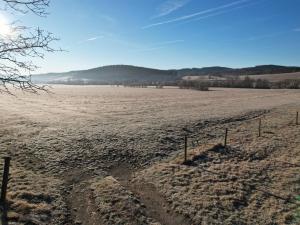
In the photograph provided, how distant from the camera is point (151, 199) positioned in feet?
47.8

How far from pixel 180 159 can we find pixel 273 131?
1497cm

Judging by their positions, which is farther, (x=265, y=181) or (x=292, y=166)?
(x=292, y=166)

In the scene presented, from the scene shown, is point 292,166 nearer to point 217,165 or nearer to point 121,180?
point 217,165

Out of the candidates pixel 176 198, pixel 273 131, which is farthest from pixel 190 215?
pixel 273 131

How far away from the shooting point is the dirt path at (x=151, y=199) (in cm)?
1277

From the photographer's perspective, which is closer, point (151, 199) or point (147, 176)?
point (151, 199)

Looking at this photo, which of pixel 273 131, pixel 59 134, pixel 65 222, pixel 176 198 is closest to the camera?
pixel 65 222

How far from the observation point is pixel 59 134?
27.0m

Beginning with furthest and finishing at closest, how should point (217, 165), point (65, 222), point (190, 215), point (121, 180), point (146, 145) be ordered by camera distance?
point (146, 145) → point (217, 165) → point (121, 180) → point (190, 215) → point (65, 222)

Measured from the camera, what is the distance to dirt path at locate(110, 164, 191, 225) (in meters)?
12.8

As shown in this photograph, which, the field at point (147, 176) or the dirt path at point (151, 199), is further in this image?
the field at point (147, 176)

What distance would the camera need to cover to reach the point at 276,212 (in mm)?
13578

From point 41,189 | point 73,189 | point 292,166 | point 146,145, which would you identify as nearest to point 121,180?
point 73,189

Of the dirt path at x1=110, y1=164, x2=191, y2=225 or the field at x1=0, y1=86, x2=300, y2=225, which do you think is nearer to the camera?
the dirt path at x1=110, y1=164, x2=191, y2=225
